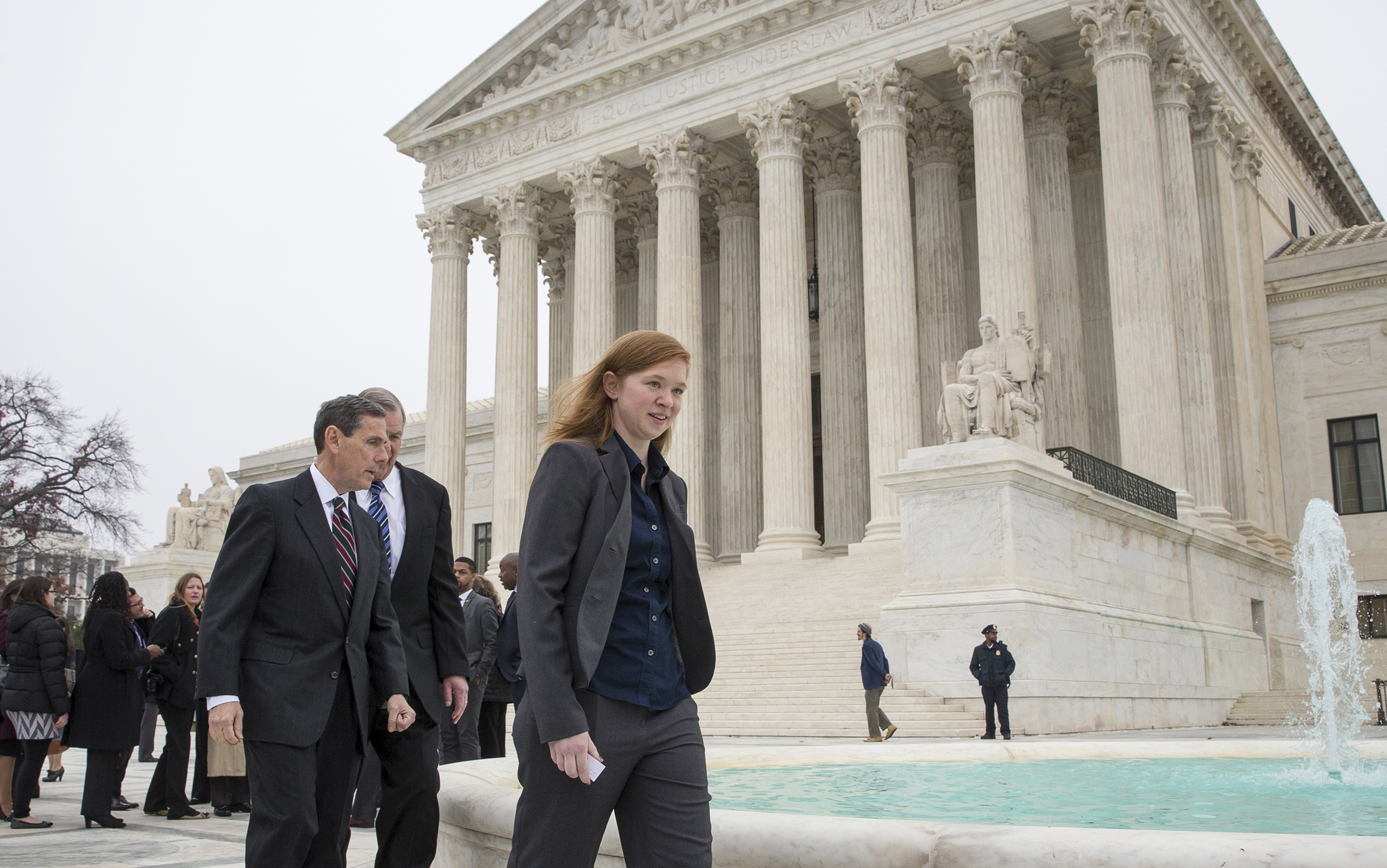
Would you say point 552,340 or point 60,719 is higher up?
point 552,340

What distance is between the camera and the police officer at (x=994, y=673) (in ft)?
51.0

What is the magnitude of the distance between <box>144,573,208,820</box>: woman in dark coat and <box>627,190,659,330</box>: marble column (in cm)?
2686

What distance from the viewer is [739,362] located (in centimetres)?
3491

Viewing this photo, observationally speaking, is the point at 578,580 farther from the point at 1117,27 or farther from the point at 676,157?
the point at 676,157

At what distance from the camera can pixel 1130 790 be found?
689 cm

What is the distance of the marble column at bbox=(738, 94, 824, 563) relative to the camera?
28.6 meters

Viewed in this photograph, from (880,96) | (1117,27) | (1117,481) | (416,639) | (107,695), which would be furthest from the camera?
(880,96)

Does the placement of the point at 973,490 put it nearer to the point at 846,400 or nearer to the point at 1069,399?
the point at 1069,399

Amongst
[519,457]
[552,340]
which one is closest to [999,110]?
[519,457]

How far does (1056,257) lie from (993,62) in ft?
17.1

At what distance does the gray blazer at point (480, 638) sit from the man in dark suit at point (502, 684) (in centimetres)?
8

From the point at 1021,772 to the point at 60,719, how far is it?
717 centimetres

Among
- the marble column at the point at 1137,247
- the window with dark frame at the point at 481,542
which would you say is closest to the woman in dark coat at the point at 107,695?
the marble column at the point at 1137,247

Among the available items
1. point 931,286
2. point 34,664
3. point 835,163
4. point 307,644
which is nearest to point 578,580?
point 307,644
